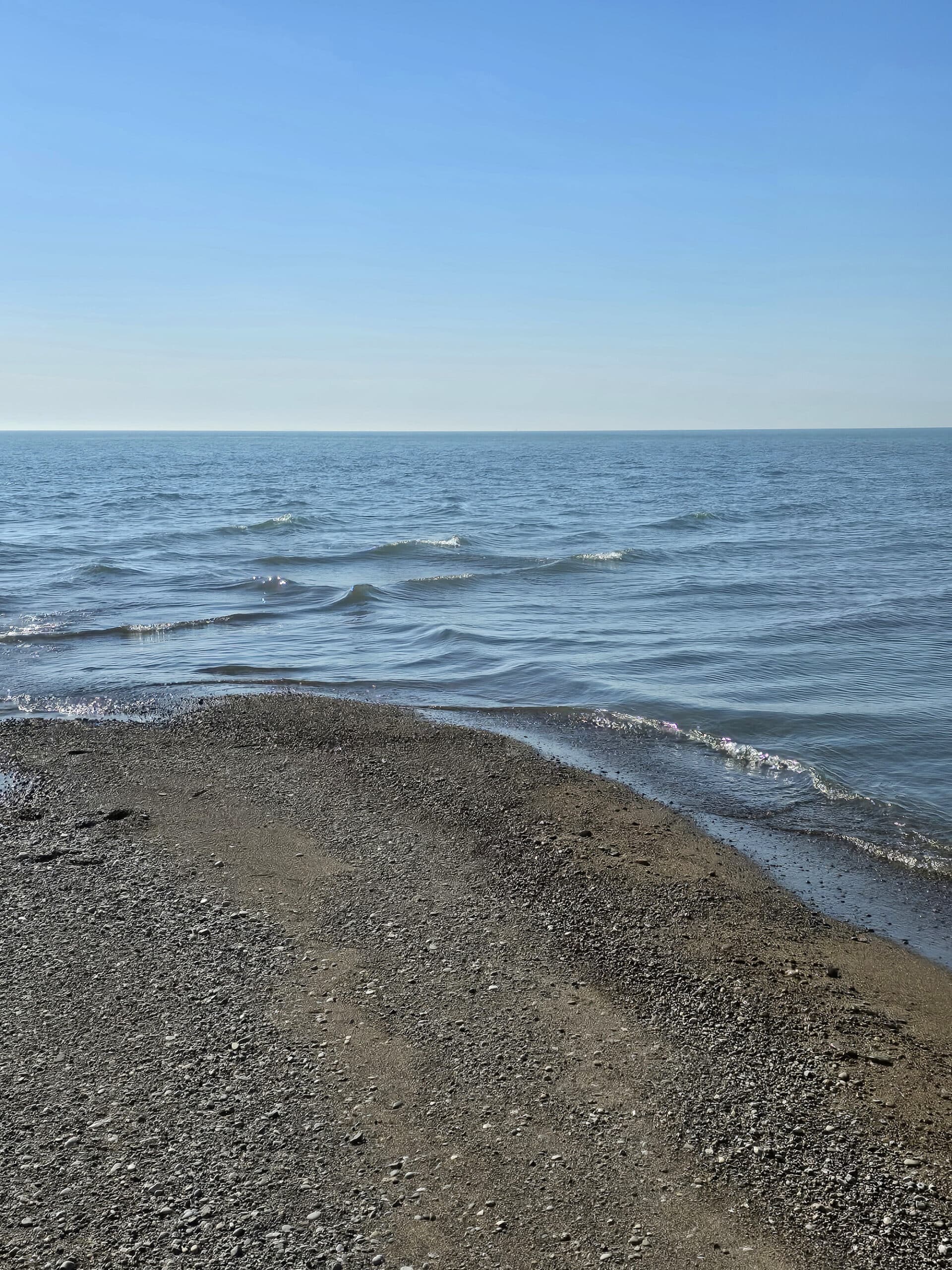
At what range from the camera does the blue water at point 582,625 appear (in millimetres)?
12516

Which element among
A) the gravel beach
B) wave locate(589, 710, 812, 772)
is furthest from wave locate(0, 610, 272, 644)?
wave locate(589, 710, 812, 772)

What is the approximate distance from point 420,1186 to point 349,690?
442 inches

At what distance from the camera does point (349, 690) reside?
52.0ft

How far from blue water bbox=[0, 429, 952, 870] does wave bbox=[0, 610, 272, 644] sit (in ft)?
0.30

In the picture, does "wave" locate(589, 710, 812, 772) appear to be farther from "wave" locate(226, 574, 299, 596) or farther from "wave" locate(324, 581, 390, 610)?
"wave" locate(226, 574, 299, 596)

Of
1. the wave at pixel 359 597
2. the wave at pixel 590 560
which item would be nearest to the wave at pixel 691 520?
the wave at pixel 590 560

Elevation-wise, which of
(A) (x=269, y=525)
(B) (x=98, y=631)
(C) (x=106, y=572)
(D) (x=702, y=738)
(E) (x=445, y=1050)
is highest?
(A) (x=269, y=525)

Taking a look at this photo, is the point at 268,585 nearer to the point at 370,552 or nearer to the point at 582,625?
the point at 370,552

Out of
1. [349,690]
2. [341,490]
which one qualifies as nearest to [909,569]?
[349,690]

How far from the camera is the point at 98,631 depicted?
20266 mm

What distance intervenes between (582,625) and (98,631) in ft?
34.8

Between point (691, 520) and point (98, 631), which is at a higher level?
point (691, 520)

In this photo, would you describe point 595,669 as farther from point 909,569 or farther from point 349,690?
point 909,569

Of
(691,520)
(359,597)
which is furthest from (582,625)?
(691,520)
